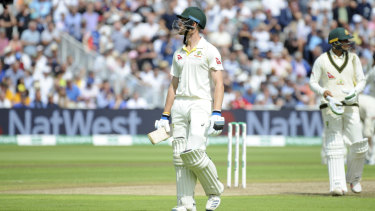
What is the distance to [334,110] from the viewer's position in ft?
32.9

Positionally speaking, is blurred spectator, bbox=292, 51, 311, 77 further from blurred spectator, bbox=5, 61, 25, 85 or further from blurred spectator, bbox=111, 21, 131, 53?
blurred spectator, bbox=5, 61, 25, 85

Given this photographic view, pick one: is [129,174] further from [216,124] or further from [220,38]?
[220,38]

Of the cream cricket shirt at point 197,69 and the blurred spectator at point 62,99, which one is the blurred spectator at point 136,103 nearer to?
the blurred spectator at point 62,99

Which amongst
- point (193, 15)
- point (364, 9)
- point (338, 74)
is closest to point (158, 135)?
point (193, 15)

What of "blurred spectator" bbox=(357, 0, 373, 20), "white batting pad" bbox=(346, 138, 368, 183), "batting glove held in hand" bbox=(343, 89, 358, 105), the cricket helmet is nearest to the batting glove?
"batting glove held in hand" bbox=(343, 89, 358, 105)

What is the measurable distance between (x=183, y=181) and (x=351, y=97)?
3190 mm

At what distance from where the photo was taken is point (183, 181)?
7754 millimetres

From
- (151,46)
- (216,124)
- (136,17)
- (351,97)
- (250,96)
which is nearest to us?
(216,124)

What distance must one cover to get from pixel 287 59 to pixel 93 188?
1429 cm

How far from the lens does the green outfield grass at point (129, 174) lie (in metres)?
8.96

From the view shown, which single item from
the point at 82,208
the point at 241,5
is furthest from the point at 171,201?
the point at 241,5

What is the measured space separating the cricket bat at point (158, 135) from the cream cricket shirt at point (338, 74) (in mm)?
3014

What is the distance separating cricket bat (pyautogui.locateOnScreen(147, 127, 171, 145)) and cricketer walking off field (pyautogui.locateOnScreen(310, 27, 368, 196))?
9.76ft

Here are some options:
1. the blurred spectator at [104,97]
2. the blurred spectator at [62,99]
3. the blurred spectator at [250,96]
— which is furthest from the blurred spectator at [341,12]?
the blurred spectator at [62,99]
